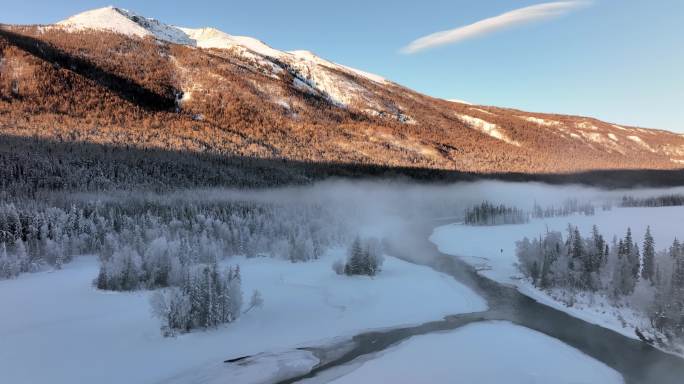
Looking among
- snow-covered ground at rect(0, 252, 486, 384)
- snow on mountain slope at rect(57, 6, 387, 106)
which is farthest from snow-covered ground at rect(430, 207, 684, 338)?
snow on mountain slope at rect(57, 6, 387, 106)

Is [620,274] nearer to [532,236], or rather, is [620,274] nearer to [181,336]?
[181,336]

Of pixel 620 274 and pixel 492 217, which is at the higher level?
pixel 620 274

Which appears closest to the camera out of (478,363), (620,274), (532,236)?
(478,363)

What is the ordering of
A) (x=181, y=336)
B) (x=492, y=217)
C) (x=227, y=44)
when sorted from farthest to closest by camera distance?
(x=227, y=44), (x=492, y=217), (x=181, y=336)

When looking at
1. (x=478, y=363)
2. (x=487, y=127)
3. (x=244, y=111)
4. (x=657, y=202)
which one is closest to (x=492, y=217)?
(x=657, y=202)

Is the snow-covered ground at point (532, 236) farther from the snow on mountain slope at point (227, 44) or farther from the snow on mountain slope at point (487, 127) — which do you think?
the snow on mountain slope at point (227, 44)

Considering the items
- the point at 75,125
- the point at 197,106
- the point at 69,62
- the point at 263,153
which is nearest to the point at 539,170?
the point at 263,153
